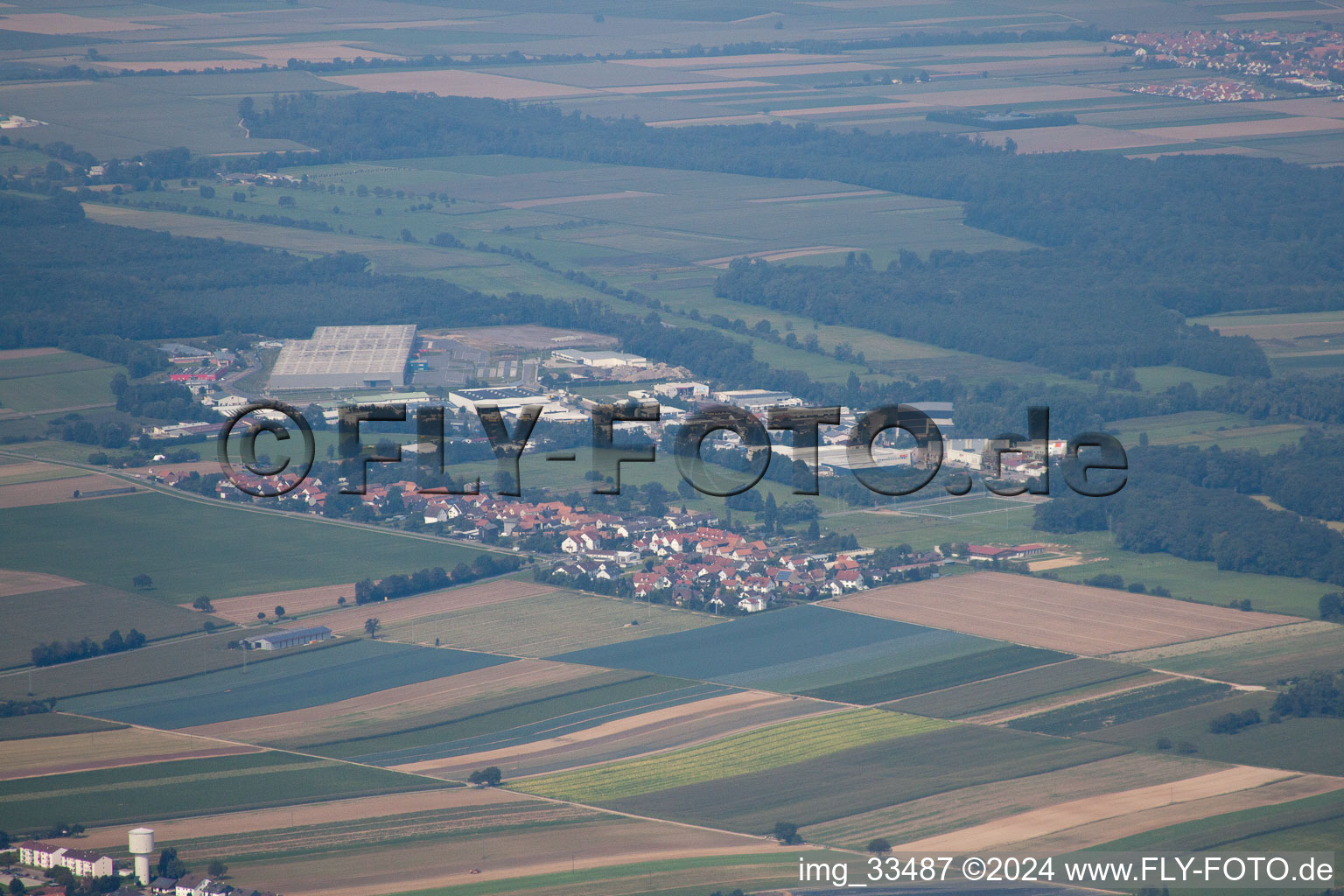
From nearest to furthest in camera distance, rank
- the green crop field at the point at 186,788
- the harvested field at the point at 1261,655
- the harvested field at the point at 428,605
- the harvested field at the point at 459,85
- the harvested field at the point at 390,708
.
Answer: the green crop field at the point at 186,788, the harvested field at the point at 390,708, the harvested field at the point at 1261,655, the harvested field at the point at 428,605, the harvested field at the point at 459,85

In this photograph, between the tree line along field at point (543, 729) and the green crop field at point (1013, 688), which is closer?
the tree line along field at point (543, 729)

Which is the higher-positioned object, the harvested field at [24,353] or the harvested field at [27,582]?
the harvested field at [24,353]

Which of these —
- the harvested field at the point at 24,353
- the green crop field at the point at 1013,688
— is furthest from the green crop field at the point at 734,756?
the harvested field at the point at 24,353

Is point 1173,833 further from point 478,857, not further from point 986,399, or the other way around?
point 986,399

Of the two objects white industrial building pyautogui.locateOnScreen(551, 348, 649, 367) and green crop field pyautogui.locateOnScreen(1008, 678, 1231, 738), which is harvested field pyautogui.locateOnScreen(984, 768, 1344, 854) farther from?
white industrial building pyautogui.locateOnScreen(551, 348, 649, 367)

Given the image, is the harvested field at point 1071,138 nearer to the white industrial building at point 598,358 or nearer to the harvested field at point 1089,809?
the white industrial building at point 598,358

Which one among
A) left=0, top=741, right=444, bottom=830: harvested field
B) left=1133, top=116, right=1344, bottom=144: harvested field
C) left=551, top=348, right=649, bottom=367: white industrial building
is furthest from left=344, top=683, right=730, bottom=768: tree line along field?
left=1133, top=116, right=1344, bottom=144: harvested field

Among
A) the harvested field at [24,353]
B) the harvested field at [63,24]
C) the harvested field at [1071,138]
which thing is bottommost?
the harvested field at [24,353]

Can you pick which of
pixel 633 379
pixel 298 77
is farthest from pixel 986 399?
pixel 298 77
